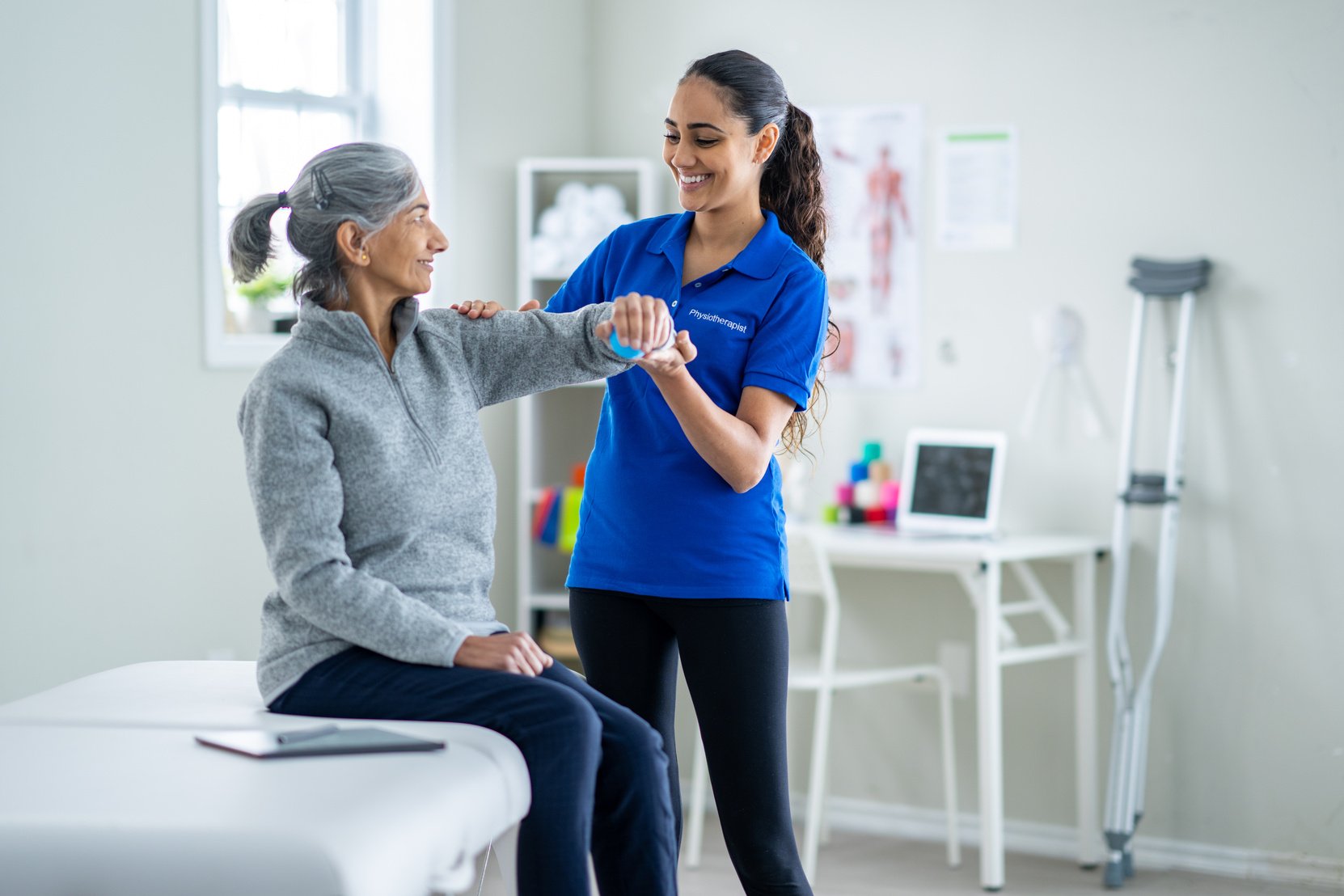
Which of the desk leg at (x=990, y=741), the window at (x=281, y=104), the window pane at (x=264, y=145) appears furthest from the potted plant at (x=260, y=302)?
the desk leg at (x=990, y=741)

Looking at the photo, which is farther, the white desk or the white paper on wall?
the white paper on wall

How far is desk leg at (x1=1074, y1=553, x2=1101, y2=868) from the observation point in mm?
3121

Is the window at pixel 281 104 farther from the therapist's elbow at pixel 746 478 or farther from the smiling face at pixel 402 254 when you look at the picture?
the therapist's elbow at pixel 746 478

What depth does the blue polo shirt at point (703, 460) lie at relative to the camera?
1.68m

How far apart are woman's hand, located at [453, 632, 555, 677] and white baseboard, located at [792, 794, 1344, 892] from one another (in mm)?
2177

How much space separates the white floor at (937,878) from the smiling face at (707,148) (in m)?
1.74

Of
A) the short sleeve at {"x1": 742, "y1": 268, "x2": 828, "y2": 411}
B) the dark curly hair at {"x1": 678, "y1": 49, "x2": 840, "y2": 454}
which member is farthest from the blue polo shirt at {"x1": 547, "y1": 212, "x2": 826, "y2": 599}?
the dark curly hair at {"x1": 678, "y1": 49, "x2": 840, "y2": 454}

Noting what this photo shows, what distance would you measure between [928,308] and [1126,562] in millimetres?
780

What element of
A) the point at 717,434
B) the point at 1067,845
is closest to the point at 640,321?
the point at 717,434

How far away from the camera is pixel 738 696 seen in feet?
5.47

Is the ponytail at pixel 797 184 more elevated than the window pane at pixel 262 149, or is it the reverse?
the window pane at pixel 262 149

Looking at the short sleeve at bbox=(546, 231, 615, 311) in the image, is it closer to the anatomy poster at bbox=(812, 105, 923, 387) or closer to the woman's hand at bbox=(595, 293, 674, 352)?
the woman's hand at bbox=(595, 293, 674, 352)

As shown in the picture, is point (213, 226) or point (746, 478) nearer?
point (746, 478)

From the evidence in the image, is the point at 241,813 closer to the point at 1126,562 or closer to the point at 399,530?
the point at 399,530
